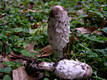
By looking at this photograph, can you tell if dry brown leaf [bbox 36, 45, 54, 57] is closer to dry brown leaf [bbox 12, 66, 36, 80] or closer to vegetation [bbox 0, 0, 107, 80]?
vegetation [bbox 0, 0, 107, 80]

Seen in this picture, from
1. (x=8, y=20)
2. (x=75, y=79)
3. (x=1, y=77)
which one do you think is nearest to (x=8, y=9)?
(x=8, y=20)

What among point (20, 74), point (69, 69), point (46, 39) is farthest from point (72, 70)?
point (46, 39)

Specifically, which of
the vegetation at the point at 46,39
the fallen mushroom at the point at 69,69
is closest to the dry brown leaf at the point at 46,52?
the vegetation at the point at 46,39

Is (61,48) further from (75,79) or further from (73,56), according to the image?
(75,79)

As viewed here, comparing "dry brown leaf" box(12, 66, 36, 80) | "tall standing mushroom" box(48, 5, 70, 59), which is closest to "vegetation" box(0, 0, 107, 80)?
"dry brown leaf" box(12, 66, 36, 80)

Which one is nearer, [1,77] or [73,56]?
[1,77]
